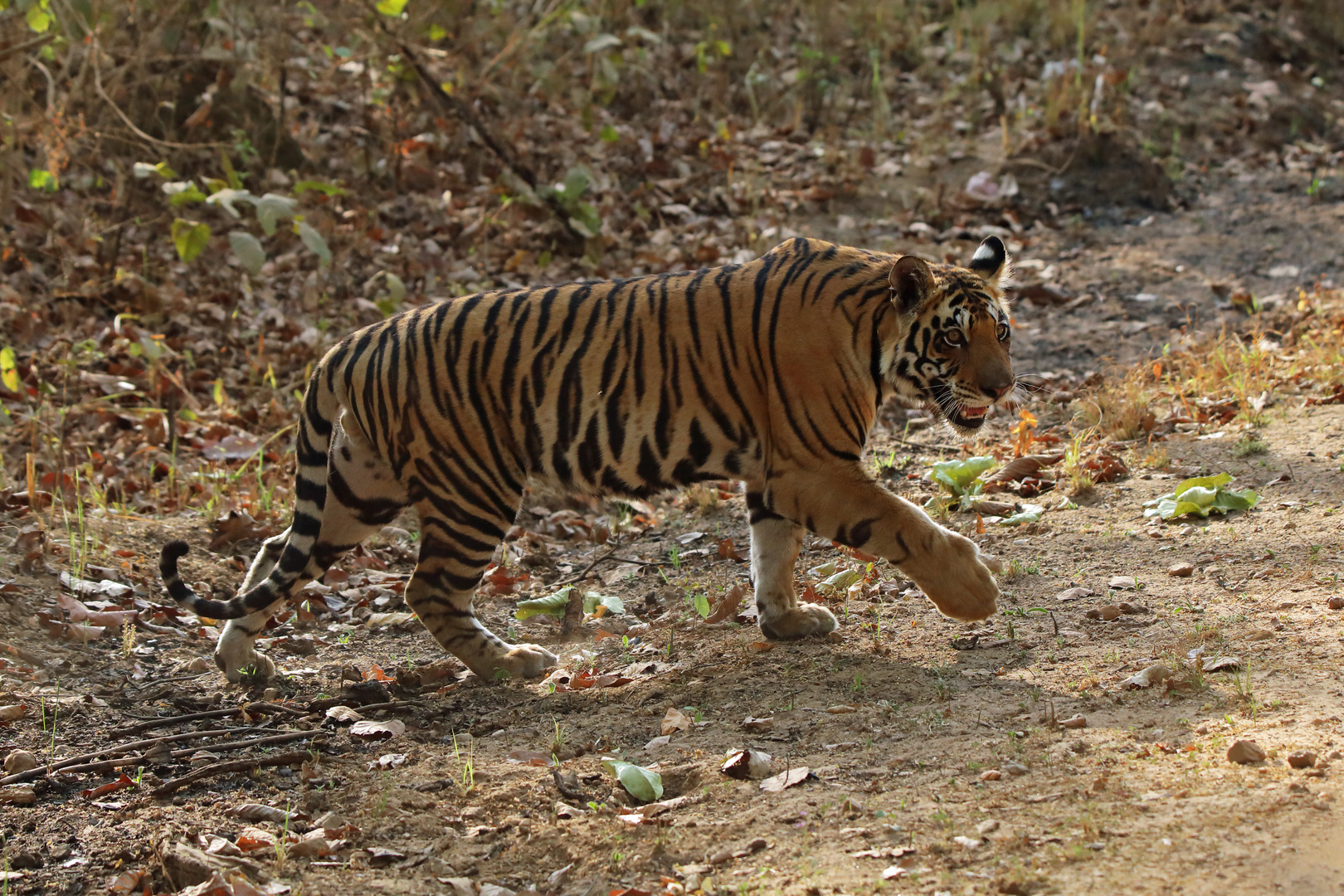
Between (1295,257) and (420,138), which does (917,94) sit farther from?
(420,138)

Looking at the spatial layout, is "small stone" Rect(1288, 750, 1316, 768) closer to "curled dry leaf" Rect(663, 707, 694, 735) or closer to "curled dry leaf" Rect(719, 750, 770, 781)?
"curled dry leaf" Rect(719, 750, 770, 781)

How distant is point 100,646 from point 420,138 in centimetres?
593

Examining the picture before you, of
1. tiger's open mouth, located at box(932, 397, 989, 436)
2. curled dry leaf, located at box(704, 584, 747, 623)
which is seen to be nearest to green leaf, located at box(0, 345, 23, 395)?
curled dry leaf, located at box(704, 584, 747, 623)

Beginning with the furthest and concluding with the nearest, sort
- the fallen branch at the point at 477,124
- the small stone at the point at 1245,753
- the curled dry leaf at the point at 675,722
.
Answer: the fallen branch at the point at 477,124 → the curled dry leaf at the point at 675,722 → the small stone at the point at 1245,753

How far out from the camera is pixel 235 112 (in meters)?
9.06

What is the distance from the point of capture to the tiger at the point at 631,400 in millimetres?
4199

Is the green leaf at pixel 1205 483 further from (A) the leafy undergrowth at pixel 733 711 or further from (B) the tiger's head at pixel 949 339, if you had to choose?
(B) the tiger's head at pixel 949 339

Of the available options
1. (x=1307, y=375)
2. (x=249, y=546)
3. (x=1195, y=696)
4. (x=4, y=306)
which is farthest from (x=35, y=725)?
(x=1307, y=375)

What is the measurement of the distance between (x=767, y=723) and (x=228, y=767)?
159 centimetres

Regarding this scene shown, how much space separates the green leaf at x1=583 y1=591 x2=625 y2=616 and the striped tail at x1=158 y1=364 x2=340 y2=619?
1160mm

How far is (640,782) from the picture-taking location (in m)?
3.25

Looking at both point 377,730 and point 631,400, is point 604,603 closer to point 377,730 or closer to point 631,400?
point 631,400

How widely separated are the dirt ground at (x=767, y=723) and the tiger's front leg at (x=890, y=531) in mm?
246

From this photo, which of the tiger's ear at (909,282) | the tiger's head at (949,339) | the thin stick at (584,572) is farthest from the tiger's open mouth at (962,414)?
the thin stick at (584,572)
